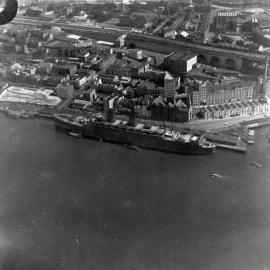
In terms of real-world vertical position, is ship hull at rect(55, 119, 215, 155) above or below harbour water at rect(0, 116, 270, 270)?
above

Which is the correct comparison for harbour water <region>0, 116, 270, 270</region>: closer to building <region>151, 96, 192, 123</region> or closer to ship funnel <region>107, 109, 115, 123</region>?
ship funnel <region>107, 109, 115, 123</region>

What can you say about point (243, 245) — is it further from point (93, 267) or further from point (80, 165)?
point (80, 165)

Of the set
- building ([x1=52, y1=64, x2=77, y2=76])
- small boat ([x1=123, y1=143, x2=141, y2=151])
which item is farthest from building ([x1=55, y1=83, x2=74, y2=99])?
small boat ([x1=123, y1=143, x2=141, y2=151])

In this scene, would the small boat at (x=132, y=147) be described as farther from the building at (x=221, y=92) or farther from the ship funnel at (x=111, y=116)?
the building at (x=221, y=92)

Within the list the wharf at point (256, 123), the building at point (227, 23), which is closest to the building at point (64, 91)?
the wharf at point (256, 123)

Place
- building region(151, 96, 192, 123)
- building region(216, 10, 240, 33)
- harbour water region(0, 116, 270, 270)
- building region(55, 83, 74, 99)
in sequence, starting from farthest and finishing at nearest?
building region(216, 10, 240, 33), building region(55, 83, 74, 99), building region(151, 96, 192, 123), harbour water region(0, 116, 270, 270)
